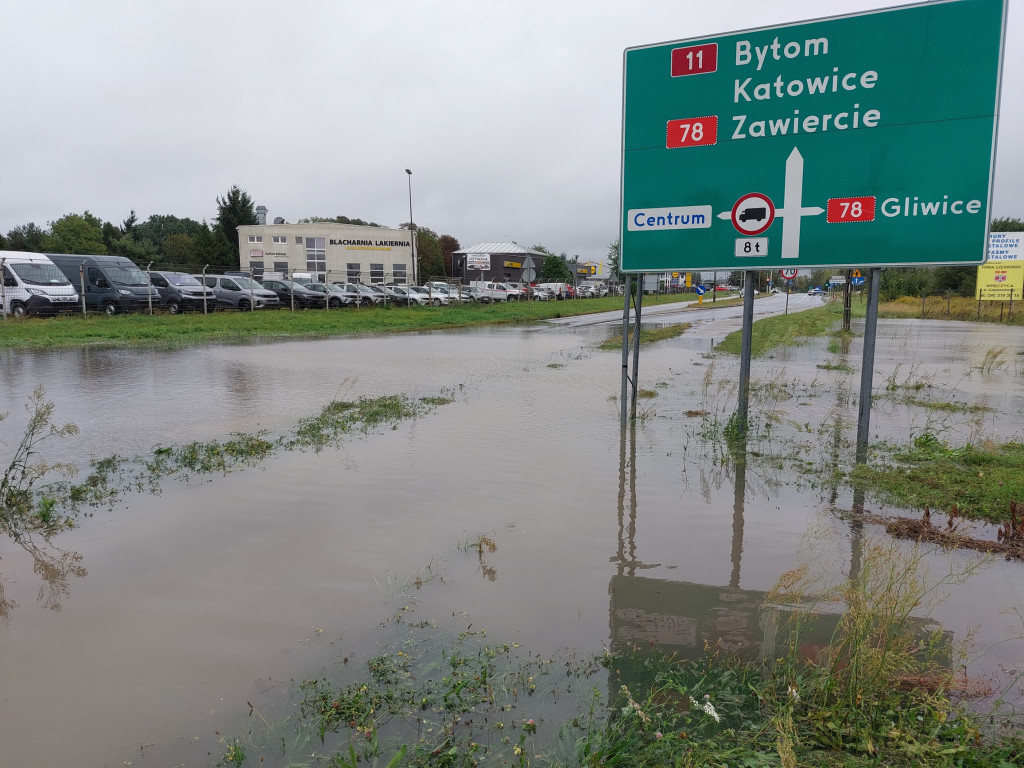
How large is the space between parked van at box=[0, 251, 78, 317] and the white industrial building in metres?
54.6

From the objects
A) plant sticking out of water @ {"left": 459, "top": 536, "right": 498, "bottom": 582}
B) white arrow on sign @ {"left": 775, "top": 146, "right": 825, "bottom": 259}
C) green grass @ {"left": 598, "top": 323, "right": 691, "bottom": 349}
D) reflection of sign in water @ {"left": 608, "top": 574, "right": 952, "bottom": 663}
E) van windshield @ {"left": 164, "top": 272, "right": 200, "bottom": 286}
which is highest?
white arrow on sign @ {"left": 775, "top": 146, "right": 825, "bottom": 259}

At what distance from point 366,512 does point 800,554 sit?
3254 mm

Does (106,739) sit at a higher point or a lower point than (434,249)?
lower

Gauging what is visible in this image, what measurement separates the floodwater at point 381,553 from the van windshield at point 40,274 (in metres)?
18.1

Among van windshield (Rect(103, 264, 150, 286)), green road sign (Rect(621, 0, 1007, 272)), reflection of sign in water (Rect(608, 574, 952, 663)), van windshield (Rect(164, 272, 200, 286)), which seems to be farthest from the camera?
van windshield (Rect(164, 272, 200, 286))

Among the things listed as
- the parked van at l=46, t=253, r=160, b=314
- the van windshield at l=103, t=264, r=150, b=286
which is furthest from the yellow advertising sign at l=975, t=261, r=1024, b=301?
the van windshield at l=103, t=264, r=150, b=286

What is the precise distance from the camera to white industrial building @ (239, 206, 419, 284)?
265 ft

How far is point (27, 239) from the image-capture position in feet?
295

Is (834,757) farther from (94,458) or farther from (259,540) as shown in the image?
(94,458)

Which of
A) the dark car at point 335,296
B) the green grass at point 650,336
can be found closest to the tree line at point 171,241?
the dark car at point 335,296

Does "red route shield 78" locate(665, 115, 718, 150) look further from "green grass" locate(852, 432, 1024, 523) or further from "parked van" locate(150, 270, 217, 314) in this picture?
"parked van" locate(150, 270, 217, 314)

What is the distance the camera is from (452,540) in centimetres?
532

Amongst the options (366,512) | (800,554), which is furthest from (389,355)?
(800,554)

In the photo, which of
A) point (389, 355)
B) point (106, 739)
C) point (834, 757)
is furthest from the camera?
point (389, 355)
